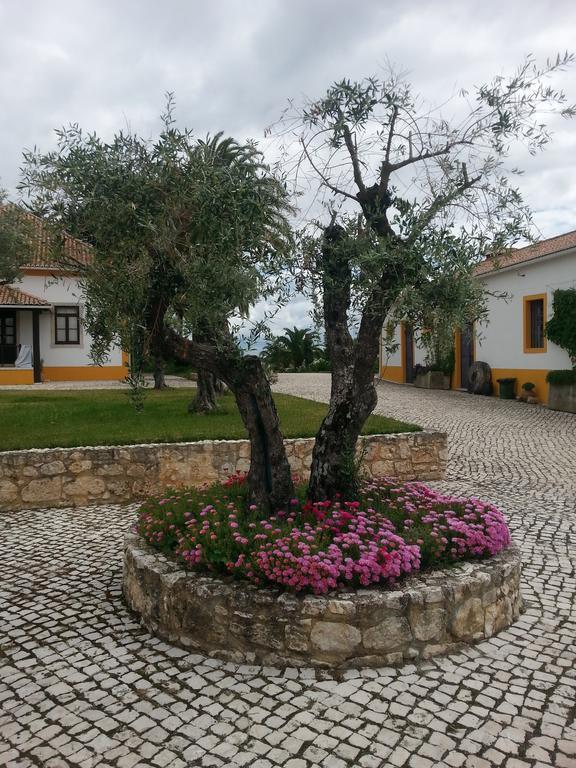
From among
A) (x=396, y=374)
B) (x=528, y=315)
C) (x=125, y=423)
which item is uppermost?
(x=528, y=315)

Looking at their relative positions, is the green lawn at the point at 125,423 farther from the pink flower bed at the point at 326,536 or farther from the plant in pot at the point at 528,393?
the plant in pot at the point at 528,393

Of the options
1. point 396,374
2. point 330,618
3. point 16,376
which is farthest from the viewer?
point 396,374

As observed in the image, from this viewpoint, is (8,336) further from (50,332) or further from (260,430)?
(260,430)

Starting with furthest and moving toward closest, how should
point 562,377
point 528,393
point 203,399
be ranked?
1. point 528,393
2. point 562,377
3. point 203,399

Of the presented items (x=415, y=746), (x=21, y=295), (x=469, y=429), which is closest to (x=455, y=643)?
(x=415, y=746)

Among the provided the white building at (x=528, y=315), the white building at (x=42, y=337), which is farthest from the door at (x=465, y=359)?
the white building at (x=42, y=337)

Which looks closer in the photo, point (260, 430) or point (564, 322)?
point (260, 430)

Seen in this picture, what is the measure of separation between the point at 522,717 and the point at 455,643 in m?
0.69

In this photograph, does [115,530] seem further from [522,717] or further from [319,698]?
[522,717]

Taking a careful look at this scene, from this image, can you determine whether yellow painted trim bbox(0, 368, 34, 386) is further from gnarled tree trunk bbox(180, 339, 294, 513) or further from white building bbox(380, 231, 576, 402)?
gnarled tree trunk bbox(180, 339, 294, 513)

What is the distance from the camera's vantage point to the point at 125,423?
9562 mm

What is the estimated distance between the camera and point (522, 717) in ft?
10.0

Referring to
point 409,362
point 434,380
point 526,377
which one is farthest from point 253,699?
point 409,362

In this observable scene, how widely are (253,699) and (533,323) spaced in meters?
16.9
